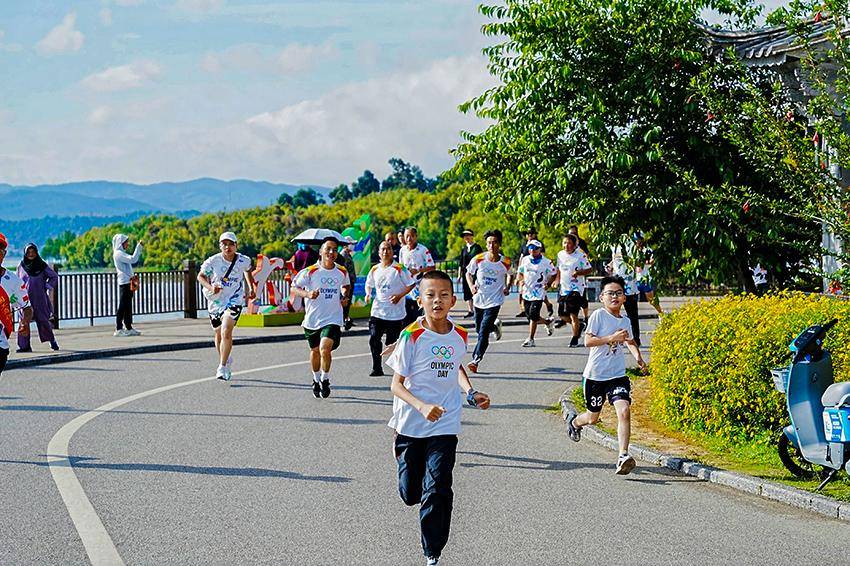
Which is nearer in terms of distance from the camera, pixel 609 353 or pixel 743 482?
pixel 743 482

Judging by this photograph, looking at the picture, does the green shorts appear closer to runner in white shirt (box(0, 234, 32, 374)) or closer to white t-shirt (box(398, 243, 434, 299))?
runner in white shirt (box(0, 234, 32, 374))

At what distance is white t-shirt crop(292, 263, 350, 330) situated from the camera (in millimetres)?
13195

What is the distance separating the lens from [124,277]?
21.2 m

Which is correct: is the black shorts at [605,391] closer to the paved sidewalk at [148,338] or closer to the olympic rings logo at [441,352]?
the olympic rings logo at [441,352]

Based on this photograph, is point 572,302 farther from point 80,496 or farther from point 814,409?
point 80,496

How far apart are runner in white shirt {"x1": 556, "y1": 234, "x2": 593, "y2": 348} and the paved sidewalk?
1.62m

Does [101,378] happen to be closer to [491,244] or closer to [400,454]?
[491,244]

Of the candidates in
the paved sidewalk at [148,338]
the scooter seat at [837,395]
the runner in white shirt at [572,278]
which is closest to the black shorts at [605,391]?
the scooter seat at [837,395]

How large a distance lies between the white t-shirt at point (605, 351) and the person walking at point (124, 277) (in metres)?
13.5

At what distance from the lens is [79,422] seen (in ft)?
37.0

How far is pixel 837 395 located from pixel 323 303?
6.96 m

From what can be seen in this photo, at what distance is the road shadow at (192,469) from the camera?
8469 mm

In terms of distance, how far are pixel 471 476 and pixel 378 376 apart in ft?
21.2

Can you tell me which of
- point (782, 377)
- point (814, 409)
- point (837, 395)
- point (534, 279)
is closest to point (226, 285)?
point (534, 279)
